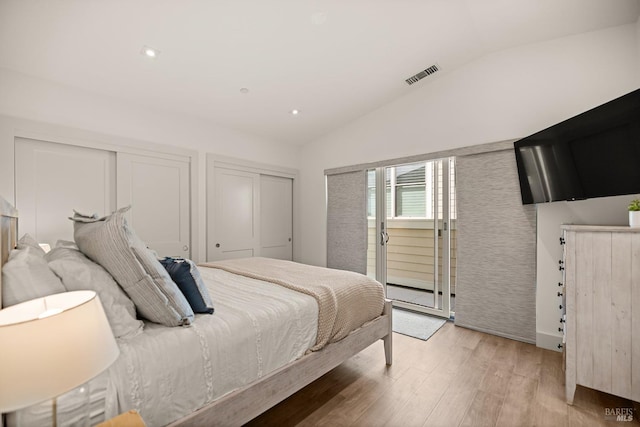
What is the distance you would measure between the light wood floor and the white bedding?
508 mm

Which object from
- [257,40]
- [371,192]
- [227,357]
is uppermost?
[257,40]

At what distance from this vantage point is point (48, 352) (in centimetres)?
69

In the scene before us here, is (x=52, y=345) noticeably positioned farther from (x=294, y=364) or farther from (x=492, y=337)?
(x=492, y=337)

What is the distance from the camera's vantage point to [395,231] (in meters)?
4.28

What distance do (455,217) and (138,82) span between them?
3652mm

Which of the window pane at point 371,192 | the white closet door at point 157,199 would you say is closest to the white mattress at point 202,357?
the white closet door at point 157,199

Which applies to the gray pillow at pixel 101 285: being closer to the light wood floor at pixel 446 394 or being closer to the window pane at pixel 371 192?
the light wood floor at pixel 446 394

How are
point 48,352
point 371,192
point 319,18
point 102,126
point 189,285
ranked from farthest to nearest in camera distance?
point 371,192 → point 102,126 → point 319,18 → point 189,285 → point 48,352

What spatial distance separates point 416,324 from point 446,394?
129cm

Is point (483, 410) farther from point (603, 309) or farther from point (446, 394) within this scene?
point (603, 309)

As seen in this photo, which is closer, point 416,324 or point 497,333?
point 497,333

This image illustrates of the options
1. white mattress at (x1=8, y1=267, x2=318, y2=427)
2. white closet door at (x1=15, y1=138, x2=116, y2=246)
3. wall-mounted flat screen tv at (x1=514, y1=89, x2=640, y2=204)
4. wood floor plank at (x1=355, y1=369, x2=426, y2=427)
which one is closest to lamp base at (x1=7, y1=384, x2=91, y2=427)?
white mattress at (x1=8, y1=267, x2=318, y2=427)

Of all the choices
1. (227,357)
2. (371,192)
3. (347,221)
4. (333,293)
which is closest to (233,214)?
(347,221)

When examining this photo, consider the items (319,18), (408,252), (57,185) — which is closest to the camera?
(319,18)
